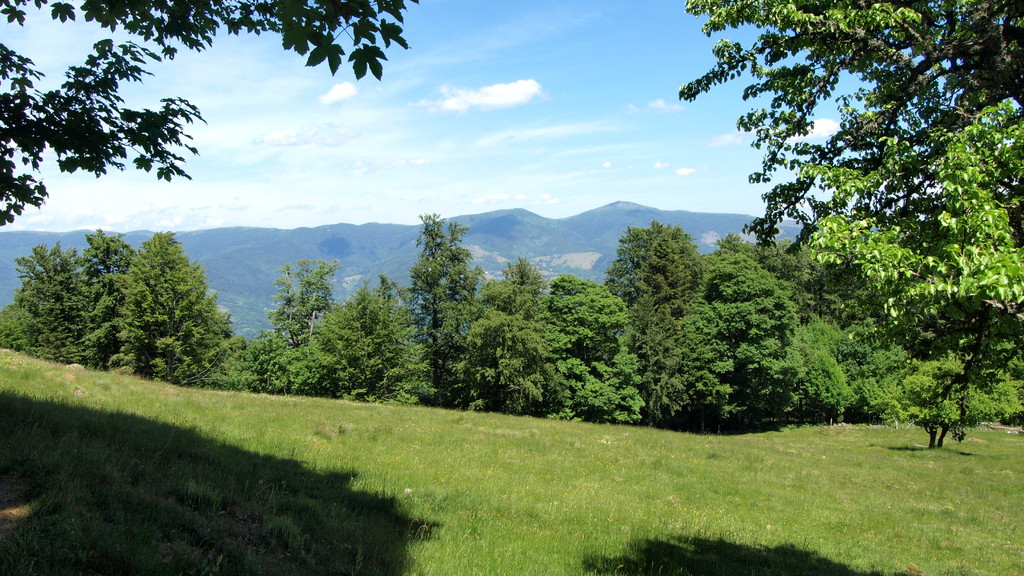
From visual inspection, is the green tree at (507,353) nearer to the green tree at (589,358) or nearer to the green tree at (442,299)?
the green tree at (589,358)

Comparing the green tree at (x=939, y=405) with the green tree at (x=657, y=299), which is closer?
the green tree at (x=939, y=405)

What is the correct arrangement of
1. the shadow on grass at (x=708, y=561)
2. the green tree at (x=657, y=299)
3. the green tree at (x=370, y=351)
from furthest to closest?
1. the green tree at (x=370, y=351)
2. the green tree at (x=657, y=299)
3. the shadow on grass at (x=708, y=561)

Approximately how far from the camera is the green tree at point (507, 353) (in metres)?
44.6

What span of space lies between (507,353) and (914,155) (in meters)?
39.5

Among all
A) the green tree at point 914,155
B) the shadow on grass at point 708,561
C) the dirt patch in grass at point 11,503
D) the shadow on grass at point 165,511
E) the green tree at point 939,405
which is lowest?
the green tree at point 939,405

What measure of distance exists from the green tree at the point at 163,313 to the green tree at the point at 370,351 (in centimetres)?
1122

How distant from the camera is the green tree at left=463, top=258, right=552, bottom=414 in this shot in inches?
1756

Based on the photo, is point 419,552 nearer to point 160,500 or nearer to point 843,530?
point 160,500

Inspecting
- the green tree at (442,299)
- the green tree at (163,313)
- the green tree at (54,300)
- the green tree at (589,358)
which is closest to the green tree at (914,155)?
the green tree at (589,358)

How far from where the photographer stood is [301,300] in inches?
2557

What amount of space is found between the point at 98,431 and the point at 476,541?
23.1 feet

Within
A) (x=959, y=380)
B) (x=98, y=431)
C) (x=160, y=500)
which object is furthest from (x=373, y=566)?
(x=959, y=380)

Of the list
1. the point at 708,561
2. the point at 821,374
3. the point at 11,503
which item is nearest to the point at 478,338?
the point at 708,561

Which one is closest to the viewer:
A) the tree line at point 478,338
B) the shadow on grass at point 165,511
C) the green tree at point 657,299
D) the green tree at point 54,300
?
the shadow on grass at point 165,511
